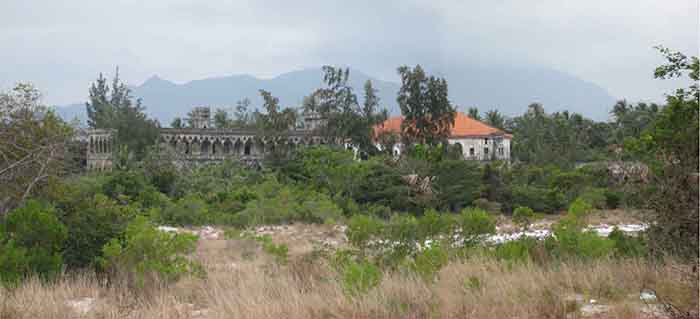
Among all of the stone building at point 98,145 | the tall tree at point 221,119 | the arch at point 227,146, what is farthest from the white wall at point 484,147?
the stone building at point 98,145

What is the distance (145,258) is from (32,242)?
4.64 feet

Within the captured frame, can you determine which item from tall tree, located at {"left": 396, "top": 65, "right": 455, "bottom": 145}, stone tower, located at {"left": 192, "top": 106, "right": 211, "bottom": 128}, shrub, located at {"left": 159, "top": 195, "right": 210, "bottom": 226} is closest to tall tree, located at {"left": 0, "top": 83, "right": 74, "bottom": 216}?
shrub, located at {"left": 159, "top": 195, "right": 210, "bottom": 226}

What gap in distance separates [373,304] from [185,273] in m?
3.50

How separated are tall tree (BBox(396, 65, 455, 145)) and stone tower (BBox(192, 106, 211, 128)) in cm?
1795

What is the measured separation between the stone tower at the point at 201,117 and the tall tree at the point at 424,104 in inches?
707

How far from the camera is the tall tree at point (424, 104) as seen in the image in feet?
128

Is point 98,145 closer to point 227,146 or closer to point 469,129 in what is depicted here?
point 227,146

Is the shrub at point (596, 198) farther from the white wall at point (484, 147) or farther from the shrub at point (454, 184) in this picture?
the white wall at point (484, 147)

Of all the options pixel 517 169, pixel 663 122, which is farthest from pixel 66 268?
pixel 517 169

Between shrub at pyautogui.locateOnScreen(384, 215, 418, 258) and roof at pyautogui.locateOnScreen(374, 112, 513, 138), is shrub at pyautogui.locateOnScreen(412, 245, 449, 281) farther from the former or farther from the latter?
roof at pyautogui.locateOnScreen(374, 112, 513, 138)

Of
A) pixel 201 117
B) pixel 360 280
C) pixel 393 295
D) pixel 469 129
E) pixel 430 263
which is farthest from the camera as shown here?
pixel 469 129

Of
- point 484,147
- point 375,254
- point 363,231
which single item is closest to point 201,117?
point 484,147

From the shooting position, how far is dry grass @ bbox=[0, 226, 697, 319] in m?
6.03

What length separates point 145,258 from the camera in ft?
29.8
